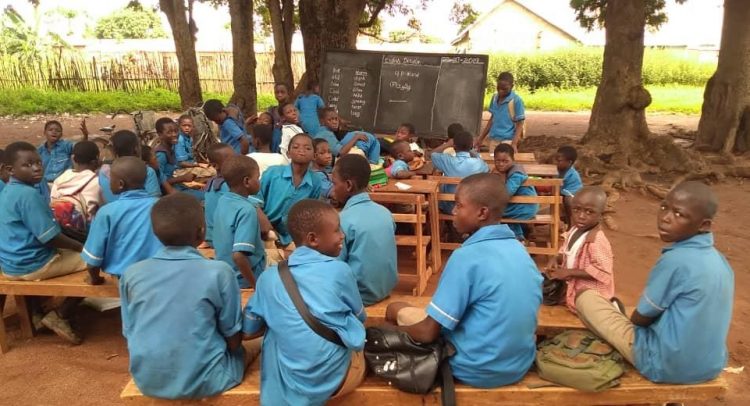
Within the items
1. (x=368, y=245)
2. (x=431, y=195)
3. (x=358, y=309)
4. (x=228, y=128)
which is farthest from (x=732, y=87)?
(x=358, y=309)

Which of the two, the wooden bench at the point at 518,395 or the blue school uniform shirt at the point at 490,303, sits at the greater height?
the blue school uniform shirt at the point at 490,303

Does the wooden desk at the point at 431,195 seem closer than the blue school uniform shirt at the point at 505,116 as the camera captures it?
Yes

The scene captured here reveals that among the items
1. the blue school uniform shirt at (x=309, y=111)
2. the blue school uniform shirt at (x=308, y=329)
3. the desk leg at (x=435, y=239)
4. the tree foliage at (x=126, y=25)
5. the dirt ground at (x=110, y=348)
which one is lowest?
the dirt ground at (x=110, y=348)

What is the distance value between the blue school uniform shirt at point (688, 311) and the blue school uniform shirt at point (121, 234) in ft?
8.81

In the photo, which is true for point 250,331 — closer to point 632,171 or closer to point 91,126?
point 632,171

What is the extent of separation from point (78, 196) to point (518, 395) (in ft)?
11.4

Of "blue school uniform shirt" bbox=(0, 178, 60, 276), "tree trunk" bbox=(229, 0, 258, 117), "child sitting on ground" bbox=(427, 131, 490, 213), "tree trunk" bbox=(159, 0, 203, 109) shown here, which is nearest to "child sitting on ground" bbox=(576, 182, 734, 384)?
"child sitting on ground" bbox=(427, 131, 490, 213)

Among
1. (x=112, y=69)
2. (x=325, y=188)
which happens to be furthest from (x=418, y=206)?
(x=112, y=69)

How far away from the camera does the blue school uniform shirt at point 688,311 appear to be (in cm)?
217

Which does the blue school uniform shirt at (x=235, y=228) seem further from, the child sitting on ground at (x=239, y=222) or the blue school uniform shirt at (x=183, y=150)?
the blue school uniform shirt at (x=183, y=150)

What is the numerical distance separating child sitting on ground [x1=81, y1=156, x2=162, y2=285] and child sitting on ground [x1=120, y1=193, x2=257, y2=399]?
0.92m

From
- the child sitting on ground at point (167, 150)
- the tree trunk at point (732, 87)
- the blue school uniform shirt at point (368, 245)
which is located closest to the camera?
the blue school uniform shirt at point (368, 245)

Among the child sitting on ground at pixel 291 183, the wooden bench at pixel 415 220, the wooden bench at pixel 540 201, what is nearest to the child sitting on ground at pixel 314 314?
the child sitting on ground at pixel 291 183

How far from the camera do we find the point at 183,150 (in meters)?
6.01
